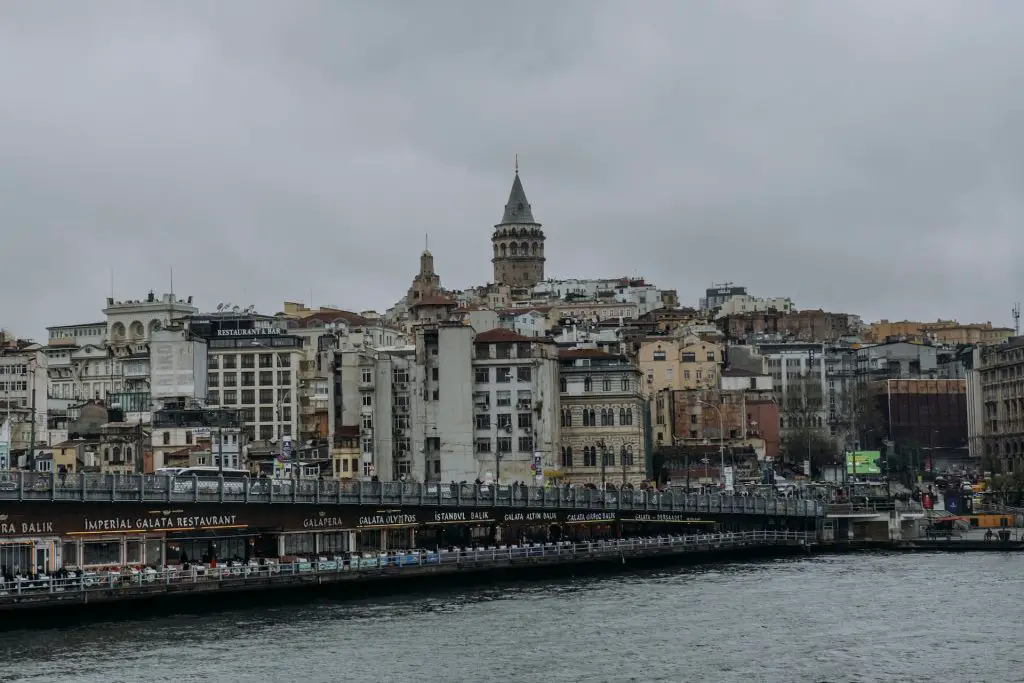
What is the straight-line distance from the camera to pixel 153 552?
8612 centimetres

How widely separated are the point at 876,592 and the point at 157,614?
34460mm

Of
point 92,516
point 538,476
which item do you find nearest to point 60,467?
point 538,476

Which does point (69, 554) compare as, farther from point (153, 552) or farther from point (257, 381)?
point (257, 381)

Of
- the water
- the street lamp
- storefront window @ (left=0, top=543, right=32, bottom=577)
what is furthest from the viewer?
the street lamp

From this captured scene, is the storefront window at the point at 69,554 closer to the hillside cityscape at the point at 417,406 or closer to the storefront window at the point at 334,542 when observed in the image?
the storefront window at the point at 334,542

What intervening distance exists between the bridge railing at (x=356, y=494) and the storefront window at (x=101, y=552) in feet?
8.33

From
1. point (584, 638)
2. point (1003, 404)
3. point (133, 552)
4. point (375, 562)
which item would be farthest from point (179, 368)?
point (584, 638)

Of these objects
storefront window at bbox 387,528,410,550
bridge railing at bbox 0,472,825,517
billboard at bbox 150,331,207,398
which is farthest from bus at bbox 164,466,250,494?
billboard at bbox 150,331,207,398

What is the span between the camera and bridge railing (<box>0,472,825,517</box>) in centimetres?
8044

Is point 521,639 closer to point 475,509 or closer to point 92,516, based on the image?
point 92,516

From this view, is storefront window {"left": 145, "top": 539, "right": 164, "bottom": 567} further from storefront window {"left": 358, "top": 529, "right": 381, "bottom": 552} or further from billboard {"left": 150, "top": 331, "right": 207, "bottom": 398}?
billboard {"left": 150, "top": 331, "right": 207, "bottom": 398}

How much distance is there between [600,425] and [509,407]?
11.8 meters

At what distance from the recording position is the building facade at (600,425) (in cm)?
14900

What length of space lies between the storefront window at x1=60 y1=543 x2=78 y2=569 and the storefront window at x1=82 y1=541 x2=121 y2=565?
0.36 m
